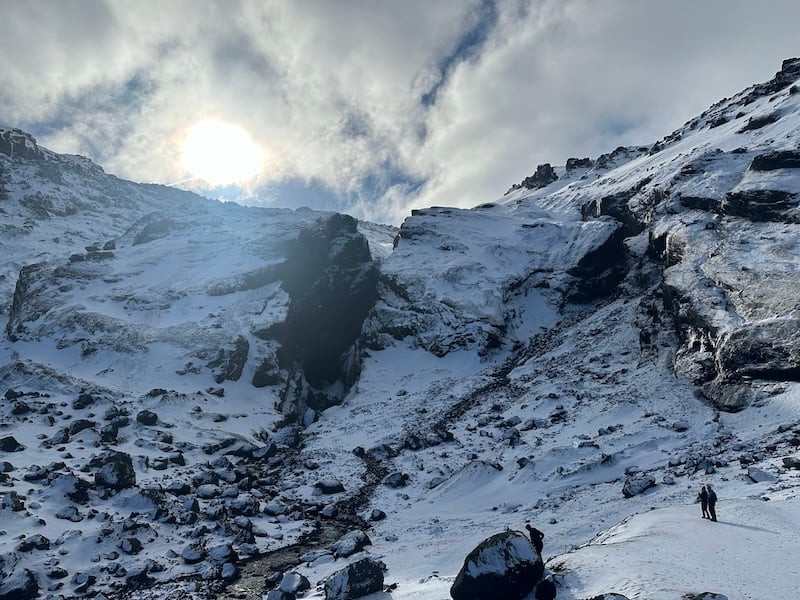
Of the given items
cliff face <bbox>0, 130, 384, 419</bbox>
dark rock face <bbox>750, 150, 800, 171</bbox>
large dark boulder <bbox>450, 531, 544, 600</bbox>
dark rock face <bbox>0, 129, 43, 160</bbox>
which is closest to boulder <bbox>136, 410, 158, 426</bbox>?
cliff face <bbox>0, 130, 384, 419</bbox>

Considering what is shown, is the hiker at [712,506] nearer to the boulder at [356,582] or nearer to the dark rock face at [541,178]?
the boulder at [356,582]

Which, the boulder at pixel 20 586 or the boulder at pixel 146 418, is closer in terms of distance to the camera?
the boulder at pixel 20 586

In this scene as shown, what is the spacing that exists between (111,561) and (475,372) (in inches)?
1506

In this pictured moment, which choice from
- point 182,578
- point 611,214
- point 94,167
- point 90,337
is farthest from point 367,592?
point 94,167

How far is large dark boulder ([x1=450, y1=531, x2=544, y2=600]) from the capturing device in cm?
1552

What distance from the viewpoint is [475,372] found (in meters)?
55.1

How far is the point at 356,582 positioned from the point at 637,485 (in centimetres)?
1487

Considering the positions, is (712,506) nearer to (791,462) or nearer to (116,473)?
(791,462)

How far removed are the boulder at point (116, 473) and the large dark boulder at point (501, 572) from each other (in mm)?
24091

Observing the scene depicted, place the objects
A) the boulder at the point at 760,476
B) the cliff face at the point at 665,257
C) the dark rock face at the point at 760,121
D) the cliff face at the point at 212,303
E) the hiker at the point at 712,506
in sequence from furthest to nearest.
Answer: the dark rock face at the point at 760,121 → the cliff face at the point at 212,303 → the cliff face at the point at 665,257 → the boulder at the point at 760,476 → the hiker at the point at 712,506

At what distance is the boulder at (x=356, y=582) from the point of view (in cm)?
1936

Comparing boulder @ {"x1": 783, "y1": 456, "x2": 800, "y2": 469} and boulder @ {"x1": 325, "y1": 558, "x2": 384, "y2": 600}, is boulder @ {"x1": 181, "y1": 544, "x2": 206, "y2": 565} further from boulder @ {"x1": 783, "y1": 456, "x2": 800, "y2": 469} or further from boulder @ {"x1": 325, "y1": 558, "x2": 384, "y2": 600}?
boulder @ {"x1": 783, "y1": 456, "x2": 800, "y2": 469}

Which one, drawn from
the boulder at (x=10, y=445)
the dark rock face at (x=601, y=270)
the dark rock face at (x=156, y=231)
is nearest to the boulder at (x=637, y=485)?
the boulder at (x=10, y=445)

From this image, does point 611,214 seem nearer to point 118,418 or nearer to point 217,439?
point 217,439
